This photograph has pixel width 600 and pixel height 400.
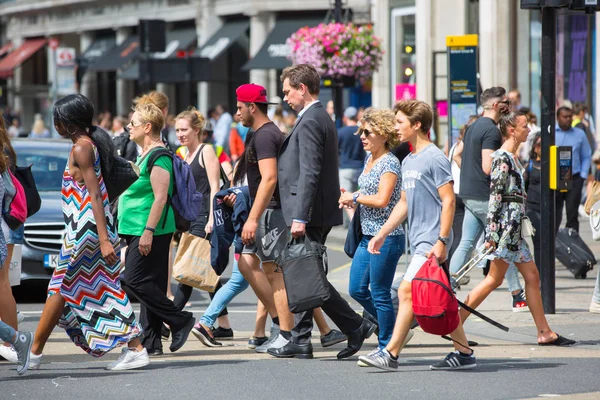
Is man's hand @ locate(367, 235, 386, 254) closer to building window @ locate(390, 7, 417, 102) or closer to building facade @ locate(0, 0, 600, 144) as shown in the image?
building facade @ locate(0, 0, 600, 144)

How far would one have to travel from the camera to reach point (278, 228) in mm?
8312

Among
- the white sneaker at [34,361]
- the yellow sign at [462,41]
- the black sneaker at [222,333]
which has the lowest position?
the black sneaker at [222,333]

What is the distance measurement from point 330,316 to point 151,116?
5.95 ft

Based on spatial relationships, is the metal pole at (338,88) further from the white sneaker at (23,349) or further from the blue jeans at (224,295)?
the white sneaker at (23,349)

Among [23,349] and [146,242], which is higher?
[146,242]

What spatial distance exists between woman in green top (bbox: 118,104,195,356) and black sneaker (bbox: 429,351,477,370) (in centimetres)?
174

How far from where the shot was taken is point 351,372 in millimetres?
7820

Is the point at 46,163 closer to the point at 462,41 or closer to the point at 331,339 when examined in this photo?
the point at 331,339

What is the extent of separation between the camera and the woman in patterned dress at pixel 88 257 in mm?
7703

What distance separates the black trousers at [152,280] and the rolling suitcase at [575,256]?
5640 mm

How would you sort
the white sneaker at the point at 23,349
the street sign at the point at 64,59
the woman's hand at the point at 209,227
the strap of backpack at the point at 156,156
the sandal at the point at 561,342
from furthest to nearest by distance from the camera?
the street sign at the point at 64,59 → the woman's hand at the point at 209,227 → the sandal at the point at 561,342 → the strap of backpack at the point at 156,156 → the white sneaker at the point at 23,349

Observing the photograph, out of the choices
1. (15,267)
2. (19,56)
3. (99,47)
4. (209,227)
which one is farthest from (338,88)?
(19,56)

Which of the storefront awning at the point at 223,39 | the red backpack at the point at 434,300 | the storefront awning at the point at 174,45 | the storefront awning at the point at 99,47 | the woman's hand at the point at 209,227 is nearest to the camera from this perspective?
the red backpack at the point at 434,300

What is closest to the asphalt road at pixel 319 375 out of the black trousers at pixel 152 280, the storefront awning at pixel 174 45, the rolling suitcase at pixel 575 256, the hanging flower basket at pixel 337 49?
the black trousers at pixel 152 280
